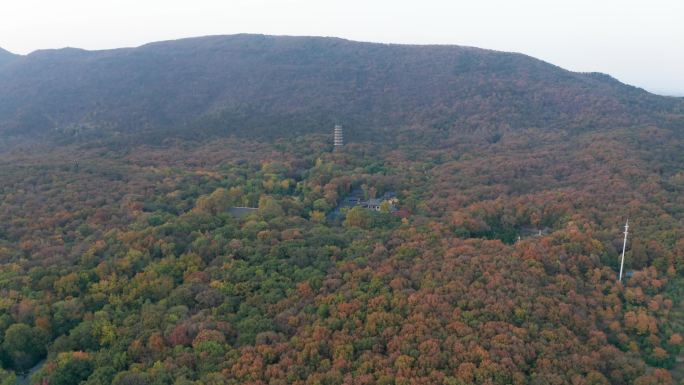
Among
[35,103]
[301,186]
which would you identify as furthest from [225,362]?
[35,103]

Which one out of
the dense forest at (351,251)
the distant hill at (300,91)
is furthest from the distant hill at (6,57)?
the dense forest at (351,251)

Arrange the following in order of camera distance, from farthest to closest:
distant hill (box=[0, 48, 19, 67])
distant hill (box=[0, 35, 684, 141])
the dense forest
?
1. distant hill (box=[0, 48, 19, 67])
2. distant hill (box=[0, 35, 684, 141])
3. the dense forest

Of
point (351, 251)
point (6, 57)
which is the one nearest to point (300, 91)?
point (351, 251)

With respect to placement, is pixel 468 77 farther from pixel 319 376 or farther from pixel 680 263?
pixel 319 376

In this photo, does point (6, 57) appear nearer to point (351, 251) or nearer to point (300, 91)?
point (300, 91)

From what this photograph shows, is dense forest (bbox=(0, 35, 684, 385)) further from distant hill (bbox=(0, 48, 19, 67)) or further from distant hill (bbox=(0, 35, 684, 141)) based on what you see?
distant hill (bbox=(0, 48, 19, 67))

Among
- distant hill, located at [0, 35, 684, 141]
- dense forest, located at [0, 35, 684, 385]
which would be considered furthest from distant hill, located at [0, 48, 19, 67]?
dense forest, located at [0, 35, 684, 385]

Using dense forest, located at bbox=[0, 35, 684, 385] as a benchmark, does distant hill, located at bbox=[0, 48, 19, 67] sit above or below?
above
